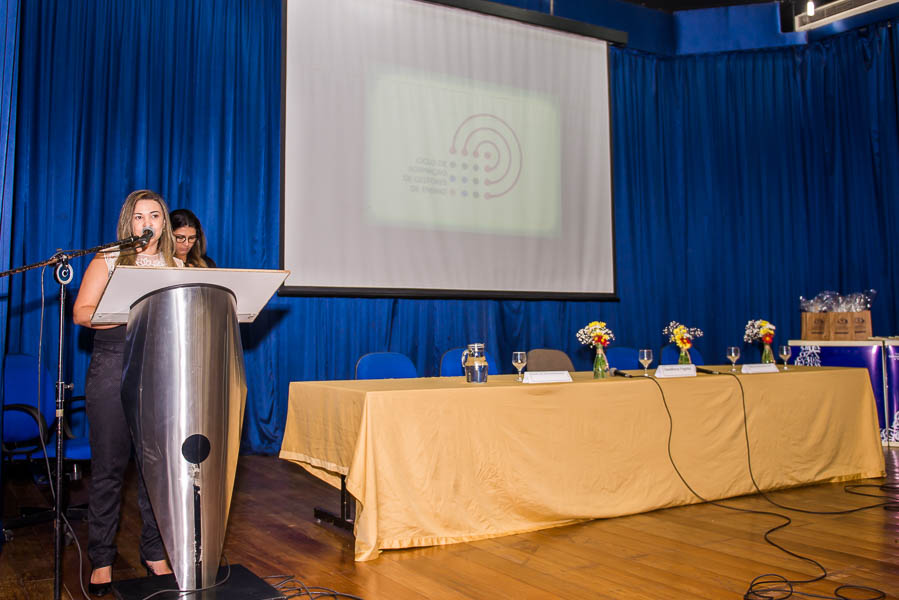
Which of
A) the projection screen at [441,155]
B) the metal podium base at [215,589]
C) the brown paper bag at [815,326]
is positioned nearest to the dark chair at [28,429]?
the metal podium base at [215,589]

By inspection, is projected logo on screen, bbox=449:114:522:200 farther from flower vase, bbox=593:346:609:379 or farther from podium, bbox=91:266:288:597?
podium, bbox=91:266:288:597

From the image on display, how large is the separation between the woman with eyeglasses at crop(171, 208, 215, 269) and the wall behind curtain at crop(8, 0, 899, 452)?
1.26 metres

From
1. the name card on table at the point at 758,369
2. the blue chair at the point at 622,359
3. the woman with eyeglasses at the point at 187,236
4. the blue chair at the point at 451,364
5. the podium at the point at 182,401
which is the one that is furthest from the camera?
the blue chair at the point at 622,359

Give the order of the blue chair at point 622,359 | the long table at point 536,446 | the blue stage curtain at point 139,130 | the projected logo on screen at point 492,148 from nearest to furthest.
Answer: the long table at point 536,446 → the blue stage curtain at point 139,130 → the blue chair at point 622,359 → the projected logo on screen at point 492,148

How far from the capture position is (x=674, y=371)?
3.59 metres

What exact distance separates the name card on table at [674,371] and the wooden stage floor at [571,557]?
64 centimetres

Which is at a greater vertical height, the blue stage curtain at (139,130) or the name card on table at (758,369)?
the blue stage curtain at (139,130)

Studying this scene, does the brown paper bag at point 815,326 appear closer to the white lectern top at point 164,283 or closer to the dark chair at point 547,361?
the dark chair at point 547,361

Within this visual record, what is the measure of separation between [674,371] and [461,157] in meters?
2.83

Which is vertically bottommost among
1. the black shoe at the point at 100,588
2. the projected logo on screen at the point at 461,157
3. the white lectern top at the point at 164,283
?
the black shoe at the point at 100,588

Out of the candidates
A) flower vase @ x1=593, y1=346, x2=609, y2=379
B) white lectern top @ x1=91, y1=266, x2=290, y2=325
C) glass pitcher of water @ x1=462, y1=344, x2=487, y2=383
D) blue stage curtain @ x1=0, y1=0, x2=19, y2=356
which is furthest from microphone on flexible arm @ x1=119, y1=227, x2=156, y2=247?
flower vase @ x1=593, y1=346, x2=609, y2=379

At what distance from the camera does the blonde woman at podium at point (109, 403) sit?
2281 millimetres

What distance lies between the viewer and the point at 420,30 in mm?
5648

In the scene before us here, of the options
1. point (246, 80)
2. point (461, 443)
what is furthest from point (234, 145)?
point (461, 443)
